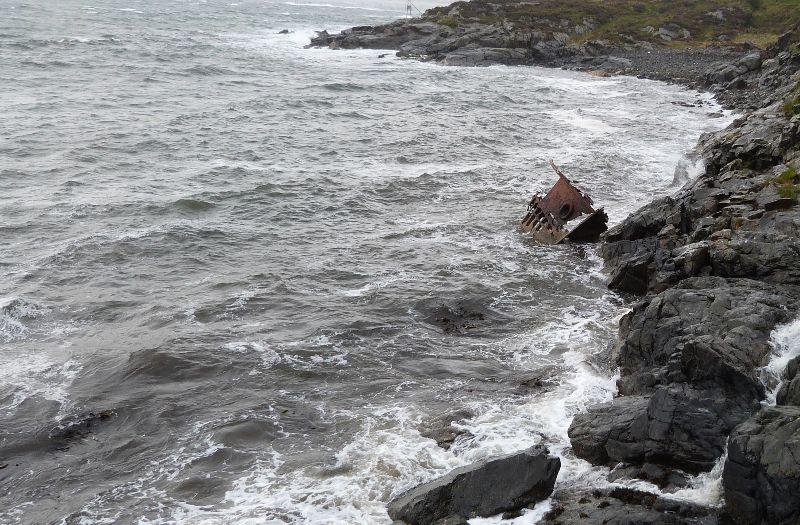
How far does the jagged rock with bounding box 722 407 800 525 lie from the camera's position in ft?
34.9

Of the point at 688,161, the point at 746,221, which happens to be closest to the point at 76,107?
the point at 688,161

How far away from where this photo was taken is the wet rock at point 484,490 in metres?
12.5

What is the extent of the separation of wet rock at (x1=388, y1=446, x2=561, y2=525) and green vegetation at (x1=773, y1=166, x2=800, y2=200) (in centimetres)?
1337

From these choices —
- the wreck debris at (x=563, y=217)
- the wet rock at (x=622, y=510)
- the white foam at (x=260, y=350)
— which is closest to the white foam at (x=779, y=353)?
the wet rock at (x=622, y=510)

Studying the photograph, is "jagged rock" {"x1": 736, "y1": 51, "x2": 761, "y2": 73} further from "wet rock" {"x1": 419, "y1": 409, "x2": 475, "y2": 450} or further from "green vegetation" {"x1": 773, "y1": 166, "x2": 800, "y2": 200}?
"wet rock" {"x1": 419, "y1": 409, "x2": 475, "y2": 450}

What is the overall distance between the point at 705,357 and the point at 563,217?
47.6 ft

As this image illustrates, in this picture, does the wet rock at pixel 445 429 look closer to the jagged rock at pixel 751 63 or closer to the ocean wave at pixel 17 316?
the ocean wave at pixel 17 316

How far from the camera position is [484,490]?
41.9ft

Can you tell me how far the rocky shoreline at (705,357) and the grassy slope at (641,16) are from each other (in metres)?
61.5

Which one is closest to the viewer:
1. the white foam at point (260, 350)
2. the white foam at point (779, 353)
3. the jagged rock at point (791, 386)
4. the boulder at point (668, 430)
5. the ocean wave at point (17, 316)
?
the jagged rock at point (791, 386)

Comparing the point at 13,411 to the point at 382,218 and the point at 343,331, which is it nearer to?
the point at 343,331

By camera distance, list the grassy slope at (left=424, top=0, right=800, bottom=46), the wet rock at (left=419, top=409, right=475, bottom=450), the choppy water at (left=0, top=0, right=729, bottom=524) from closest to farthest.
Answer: the choppy water at (left=0, top=0, right=729, bottom=524) → the wet rock at (left=419, top=409, right=475, bottom=450) → the grassy slope at (left=424, top=0, right=800, bottom=46)

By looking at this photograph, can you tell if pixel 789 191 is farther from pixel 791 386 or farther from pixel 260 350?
pixel 260 350

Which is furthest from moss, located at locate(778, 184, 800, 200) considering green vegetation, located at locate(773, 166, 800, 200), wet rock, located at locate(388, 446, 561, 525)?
wet rock, located at locate(388, 446, 561, 525)
